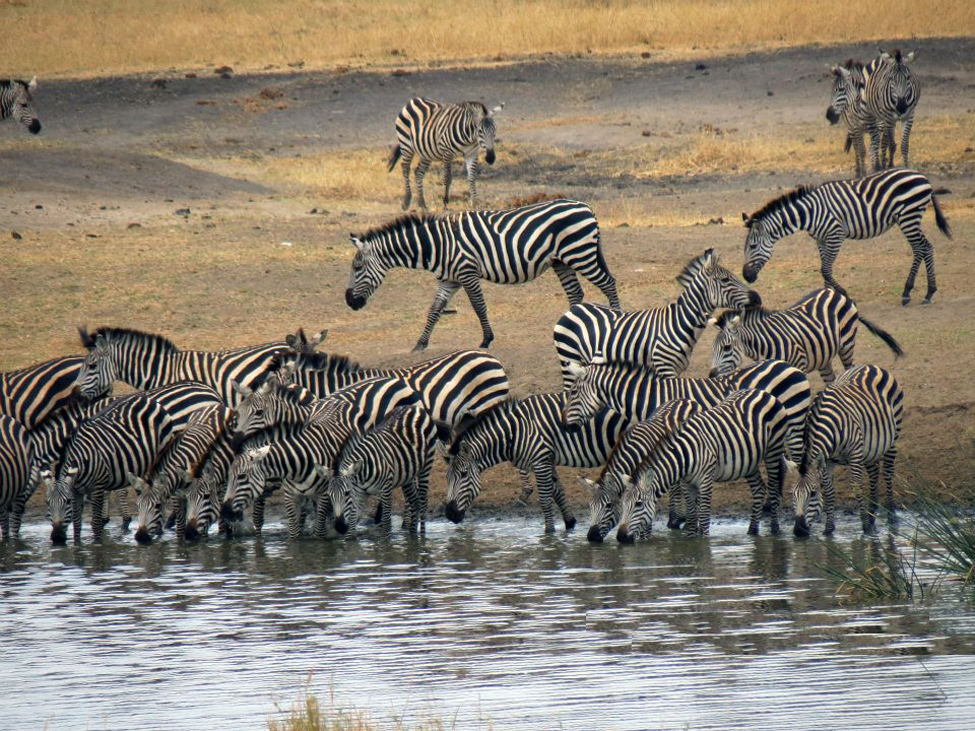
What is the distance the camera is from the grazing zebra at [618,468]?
11.3 meters

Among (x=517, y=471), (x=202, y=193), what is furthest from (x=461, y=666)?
(x=202, y=193)

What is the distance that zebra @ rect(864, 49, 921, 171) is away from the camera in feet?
79.9

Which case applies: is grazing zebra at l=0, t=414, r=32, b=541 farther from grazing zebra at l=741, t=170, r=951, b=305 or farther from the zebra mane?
grazing zebra at l=741, t=170, r=951, b=305

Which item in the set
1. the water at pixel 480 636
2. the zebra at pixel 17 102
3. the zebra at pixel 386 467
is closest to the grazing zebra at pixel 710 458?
the water at pixel 480 636

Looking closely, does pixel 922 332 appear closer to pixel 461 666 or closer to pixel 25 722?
pixel 461 666

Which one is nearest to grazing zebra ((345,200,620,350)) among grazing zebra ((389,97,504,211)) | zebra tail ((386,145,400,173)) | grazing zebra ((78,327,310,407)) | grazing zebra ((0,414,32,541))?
grazing zebra ((78,327,310,407))

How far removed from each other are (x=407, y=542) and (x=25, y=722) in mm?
4613

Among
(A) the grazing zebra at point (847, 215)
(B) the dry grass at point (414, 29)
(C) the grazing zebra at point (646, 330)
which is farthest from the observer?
(B) the dry grass at point (414, 29)

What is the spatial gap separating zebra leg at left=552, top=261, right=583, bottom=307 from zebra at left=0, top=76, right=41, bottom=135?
12604mm

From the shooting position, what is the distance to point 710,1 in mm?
43656

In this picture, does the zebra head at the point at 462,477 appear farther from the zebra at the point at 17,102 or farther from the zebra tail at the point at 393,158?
the zebra at the point at 17,102

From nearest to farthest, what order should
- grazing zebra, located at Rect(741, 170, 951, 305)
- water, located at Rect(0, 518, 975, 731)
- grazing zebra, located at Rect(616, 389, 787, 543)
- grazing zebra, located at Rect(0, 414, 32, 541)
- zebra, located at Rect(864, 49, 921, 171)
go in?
water, located at Rect(0, 518, 975, 731)
grazing zebra, located at Rect(616, 389, 787, 543)
grazing zebra, located at Rect(0, 414, 32, 541)
grazing zebra, located at Rect(741, 170, 951, 305)
zebra, located at Rect(864, 49, 921, 171)

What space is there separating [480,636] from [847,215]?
8.87 m

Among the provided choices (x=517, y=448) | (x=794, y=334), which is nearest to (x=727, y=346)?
(x=794, y=334)
